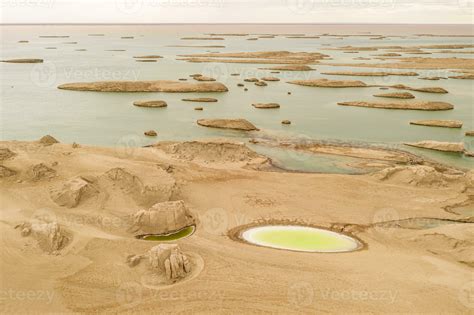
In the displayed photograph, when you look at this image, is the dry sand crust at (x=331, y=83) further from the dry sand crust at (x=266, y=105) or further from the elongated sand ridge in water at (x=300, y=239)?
the elongated sand ridge in water at (x=300, y=239)

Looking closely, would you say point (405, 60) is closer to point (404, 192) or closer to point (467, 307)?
point (404, 192)

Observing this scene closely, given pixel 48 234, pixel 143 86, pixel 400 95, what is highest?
pixel 143 86

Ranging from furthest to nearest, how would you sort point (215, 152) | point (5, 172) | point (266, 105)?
point (266, 105) < point (215, 152) < point (5, 172)

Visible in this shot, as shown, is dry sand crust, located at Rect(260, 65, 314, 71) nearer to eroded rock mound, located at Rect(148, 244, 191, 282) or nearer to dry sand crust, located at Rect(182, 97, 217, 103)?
dry sand crust, located at Rect(182, 97, 217, 103)

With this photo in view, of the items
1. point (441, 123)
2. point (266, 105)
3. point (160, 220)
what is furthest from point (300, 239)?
point (266, 105)

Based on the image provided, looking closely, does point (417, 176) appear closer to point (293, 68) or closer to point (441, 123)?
A: point (441, 123)

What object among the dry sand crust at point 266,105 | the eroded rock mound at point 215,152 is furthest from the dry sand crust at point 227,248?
the dry sand crust at point 266,105

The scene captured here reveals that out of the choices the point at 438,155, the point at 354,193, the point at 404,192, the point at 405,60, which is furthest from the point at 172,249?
the point at 405,60
